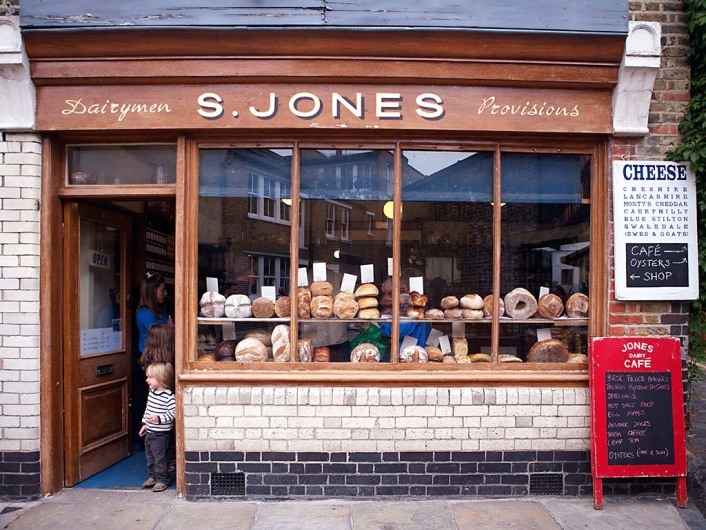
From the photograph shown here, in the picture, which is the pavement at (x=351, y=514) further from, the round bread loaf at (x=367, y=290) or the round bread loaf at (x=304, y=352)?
the round bread loaf at (x=367, y=290)

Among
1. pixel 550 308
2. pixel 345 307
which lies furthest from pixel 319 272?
pixel 550 308

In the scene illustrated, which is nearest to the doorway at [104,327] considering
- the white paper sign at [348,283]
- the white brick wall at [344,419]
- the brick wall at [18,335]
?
the brick wall at [18,335]

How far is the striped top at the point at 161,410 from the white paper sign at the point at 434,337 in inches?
101

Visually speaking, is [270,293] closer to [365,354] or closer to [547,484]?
[365,354]

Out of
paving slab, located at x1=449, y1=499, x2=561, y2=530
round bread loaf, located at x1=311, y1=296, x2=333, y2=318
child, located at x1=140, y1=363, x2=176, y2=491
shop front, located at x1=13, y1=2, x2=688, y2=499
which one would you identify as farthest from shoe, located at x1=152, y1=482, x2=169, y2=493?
paving slab, located at x1=449, y1=499, x2=561, y2=530

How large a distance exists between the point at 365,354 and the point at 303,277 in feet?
3.19

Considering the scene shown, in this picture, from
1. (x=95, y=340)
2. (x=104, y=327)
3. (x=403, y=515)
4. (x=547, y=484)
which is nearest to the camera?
(x=403, y=515)

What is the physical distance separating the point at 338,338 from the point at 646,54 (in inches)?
151

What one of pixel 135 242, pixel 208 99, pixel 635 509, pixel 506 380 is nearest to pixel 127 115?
pixel 208 99

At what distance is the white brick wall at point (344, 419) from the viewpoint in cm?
470

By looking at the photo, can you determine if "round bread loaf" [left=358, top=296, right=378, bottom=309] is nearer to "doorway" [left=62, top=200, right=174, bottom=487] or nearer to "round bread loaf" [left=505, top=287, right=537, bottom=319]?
"round bread loaf" [left=505, top=287, right=537, bottom=319]

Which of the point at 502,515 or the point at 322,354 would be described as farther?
the point at 322,354

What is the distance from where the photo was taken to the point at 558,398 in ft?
15.7

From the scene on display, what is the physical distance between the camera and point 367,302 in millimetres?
5039
